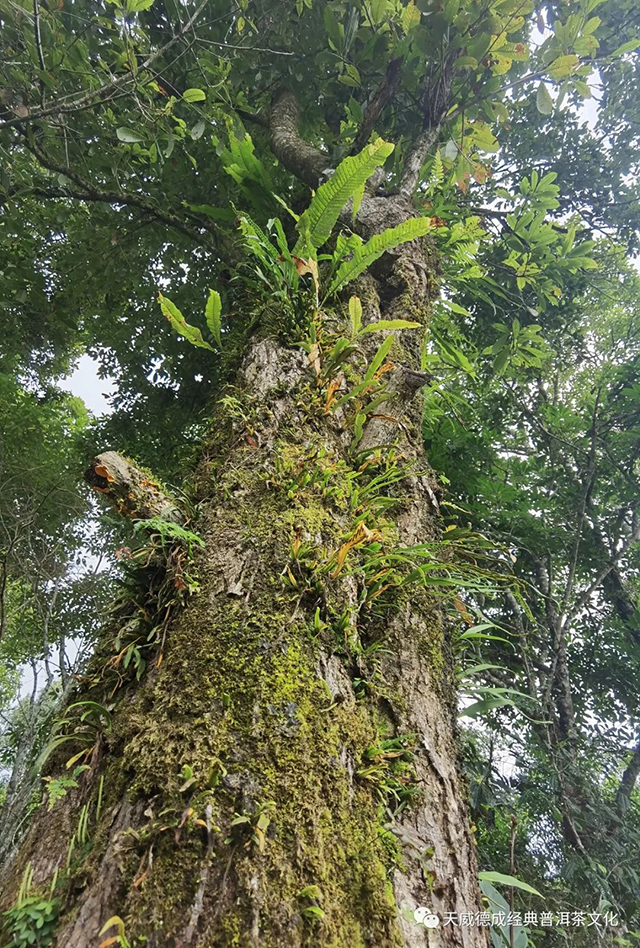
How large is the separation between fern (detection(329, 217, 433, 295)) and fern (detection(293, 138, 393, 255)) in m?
0.16

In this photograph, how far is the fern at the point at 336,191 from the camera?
5.78 feet

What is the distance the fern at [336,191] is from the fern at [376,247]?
0.51ft

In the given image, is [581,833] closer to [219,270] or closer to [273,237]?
[273,237]

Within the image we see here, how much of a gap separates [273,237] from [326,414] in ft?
5.21

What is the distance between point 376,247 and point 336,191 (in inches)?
10.0

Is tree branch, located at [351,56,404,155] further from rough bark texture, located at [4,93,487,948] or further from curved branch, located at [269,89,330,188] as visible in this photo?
rough bark texture, located at [4,93,487,948]

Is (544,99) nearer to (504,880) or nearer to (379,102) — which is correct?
(379,102)

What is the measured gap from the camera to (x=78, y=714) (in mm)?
920

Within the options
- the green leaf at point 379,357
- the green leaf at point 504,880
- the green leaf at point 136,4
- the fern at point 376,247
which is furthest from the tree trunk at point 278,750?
the green leaf at point 136,4

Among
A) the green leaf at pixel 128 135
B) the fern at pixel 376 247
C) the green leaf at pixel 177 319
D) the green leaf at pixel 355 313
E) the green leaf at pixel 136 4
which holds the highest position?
the green leaf at pixel 128 135

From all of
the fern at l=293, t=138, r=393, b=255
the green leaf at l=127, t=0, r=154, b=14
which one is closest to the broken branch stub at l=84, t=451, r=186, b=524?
the fern at l=293, t=138, r=393, b=255

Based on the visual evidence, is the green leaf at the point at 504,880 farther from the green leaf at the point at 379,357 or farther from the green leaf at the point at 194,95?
the green leaf at the point at 194,95

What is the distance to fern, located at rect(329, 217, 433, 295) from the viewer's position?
5.99ft

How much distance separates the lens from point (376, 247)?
183 cm
